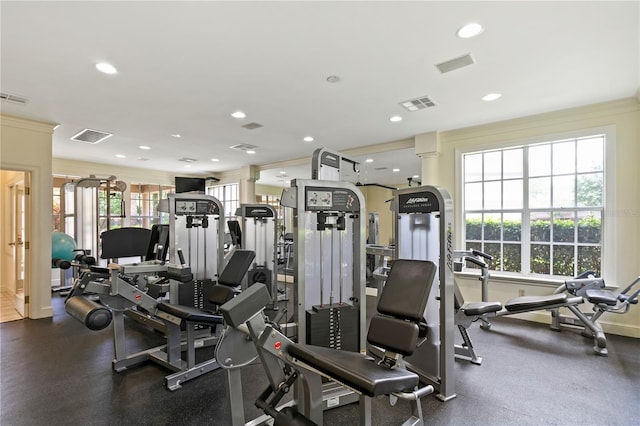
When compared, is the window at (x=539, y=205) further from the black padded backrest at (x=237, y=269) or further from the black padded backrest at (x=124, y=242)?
the black padded backrest at (x=124, y=242)

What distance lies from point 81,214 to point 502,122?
8.39m

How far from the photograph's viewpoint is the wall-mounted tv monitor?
420cm

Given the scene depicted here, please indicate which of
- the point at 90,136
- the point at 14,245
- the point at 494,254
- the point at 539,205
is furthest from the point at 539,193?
the point at 14,245

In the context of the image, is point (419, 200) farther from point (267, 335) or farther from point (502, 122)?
point (502, 122)

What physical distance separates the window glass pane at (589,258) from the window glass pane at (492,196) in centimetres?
119

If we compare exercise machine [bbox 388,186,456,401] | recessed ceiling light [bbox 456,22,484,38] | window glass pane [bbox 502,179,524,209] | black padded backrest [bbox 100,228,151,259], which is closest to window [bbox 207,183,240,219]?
black padded backrest [bbox 100,228,151,259]

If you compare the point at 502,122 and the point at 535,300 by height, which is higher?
the point at 502,122

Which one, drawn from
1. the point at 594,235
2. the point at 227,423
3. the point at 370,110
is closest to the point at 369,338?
the point at 227,423

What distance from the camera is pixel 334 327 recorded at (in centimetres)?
266

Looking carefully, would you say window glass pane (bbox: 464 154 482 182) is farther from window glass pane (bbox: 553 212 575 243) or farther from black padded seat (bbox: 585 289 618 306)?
black padded seat (bbox: 585 289 618 306)

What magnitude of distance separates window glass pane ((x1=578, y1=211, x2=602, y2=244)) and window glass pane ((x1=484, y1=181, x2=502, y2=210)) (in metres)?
1.02

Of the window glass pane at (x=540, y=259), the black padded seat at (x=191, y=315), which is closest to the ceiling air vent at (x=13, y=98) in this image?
the black padded seat at (x=191, y=315)

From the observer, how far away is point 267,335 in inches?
68.3

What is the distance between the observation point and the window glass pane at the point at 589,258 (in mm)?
4281
